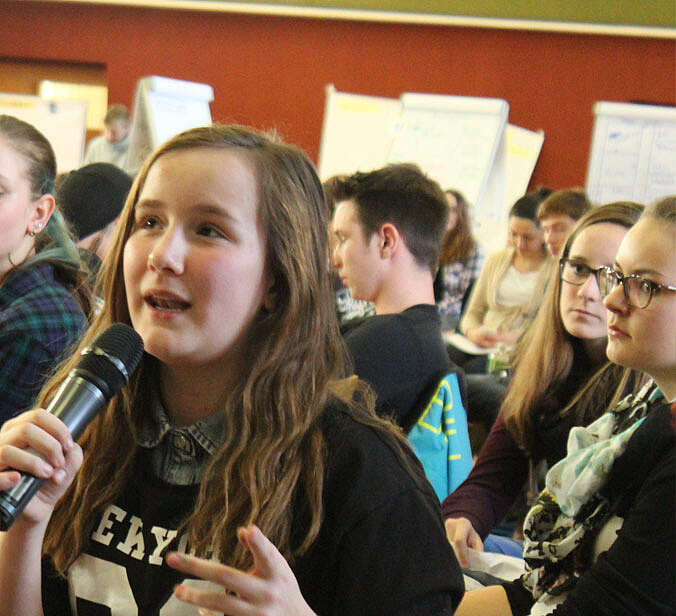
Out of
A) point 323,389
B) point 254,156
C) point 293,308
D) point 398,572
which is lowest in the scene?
point 398,572

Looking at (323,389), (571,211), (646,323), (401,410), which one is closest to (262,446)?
(323,389)

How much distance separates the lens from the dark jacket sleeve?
76.9 inches

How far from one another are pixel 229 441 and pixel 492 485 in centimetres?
110

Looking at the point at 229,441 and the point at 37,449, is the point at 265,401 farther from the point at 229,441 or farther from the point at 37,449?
the point at 37,449

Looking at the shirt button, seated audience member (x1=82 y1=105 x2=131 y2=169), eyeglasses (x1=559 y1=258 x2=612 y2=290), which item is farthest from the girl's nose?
seated audience member (x1=82 y1=105 x2=131 y2=169)

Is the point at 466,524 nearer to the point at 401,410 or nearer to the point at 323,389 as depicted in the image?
the point at 401,410

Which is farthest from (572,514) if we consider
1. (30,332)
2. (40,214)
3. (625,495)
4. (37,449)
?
(40,214)

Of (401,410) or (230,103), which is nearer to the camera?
(401,410)

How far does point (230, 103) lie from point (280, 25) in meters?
0.97

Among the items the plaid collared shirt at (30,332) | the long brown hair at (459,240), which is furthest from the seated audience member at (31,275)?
the long brown hair at (459,240)

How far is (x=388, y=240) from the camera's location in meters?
2.53

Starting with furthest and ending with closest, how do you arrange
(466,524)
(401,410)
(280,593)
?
(401,410) < (466,524) < (280,593)

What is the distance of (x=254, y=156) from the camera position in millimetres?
1151

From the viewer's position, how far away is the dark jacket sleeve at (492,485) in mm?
1954
